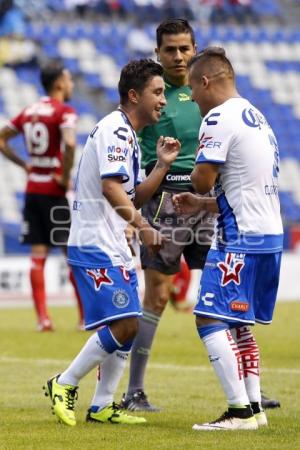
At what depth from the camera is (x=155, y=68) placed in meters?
6.43

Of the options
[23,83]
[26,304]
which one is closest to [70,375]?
[26,304]

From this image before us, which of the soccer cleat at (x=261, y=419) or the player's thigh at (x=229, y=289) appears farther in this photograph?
the soccer cleat at (x=261, y=419)

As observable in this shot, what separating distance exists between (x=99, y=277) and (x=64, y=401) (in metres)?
0.72

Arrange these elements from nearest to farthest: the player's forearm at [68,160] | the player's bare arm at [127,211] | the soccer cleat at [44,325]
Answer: the player's bare arm at [127,211] < the player's forearm at [68,160] < the soccer cleat at [44,325]

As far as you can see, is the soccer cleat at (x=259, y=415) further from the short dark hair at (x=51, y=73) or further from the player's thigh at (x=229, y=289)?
the short dark hair at (x=51, y=73)

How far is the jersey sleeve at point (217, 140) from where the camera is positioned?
586 cm

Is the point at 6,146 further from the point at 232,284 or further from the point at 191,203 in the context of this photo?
the point at 232,284

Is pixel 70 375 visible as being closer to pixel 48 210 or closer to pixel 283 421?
pixel 283 421

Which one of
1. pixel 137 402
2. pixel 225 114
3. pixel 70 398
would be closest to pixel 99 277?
pixel 70 398

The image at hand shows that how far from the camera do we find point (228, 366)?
5.88m

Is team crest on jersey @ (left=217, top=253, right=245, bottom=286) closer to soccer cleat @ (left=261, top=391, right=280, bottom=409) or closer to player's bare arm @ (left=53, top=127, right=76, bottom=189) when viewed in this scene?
soccer cleat @ (left=261, top=391, right=280, bottom=409)

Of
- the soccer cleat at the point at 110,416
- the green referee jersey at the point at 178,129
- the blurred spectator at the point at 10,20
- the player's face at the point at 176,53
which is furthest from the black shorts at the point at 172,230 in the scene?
the blurred spectator at the point at 10,20

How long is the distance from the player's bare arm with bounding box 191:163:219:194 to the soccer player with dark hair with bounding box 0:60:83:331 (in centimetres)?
590

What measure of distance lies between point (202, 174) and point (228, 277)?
1.83 ft
